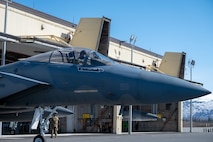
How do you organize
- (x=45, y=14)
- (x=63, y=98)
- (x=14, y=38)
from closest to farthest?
(x=63, y=98)
(x=14, y=38)
(x=45, y=14)

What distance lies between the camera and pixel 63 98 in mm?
9133

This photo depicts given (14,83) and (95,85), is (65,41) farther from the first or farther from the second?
(95,85)

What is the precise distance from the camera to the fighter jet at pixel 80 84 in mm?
7887

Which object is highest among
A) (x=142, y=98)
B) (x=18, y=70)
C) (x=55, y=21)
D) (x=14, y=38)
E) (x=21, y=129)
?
(x=55, y=21)

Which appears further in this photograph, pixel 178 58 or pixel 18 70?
pixel 178 58

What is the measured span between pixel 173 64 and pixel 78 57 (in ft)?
139

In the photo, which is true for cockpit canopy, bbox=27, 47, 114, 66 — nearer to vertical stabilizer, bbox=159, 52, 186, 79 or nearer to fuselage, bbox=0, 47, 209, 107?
fuselage, bbox=0, 47, 209, 107

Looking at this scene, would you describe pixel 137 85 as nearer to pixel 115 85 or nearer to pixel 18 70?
pixel 115 85

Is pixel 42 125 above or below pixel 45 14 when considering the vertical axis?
below

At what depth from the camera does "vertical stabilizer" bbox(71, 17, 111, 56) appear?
30.4 metres

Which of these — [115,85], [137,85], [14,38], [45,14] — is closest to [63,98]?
[115,85]

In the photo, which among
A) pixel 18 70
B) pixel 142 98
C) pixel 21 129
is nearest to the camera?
pixel 142 98

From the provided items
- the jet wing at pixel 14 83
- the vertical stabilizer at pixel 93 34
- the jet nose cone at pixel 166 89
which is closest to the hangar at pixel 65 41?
the vertical stabilizer at pixel 93 34

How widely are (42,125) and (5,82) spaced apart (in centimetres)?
145
